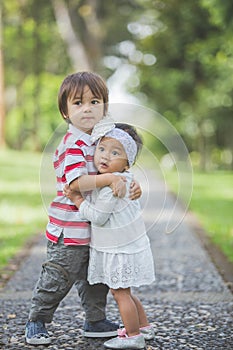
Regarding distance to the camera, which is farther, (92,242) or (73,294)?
(73,294)

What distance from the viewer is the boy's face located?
3822mm

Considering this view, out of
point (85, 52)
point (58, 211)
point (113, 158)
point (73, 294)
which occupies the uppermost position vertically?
point (85, 52)

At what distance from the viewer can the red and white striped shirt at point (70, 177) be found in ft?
12.3

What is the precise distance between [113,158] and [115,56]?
3250cm

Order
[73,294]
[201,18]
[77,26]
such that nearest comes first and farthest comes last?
[73,294], [201,18], [77,26]

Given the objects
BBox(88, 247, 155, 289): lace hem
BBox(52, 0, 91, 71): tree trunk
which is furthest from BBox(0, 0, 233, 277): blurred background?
BBox(88, 247, 155, 289): lace hem

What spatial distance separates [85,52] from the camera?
2819 cm

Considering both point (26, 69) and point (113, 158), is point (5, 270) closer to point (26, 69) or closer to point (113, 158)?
point (113, 158)

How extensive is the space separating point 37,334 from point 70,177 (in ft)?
3.09

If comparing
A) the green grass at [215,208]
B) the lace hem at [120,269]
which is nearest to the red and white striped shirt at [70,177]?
the lace hem at [120,269]

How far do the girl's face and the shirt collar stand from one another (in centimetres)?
8

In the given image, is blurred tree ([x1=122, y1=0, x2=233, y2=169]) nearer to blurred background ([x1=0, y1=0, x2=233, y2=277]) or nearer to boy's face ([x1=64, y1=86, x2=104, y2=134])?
blurred background ([x1=0, y1=0, x2=233, y2=277])

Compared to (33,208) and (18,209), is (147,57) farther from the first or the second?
(18,209)

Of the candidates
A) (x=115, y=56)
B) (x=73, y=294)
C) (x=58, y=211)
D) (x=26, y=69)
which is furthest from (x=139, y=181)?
(x=26, y=69)
